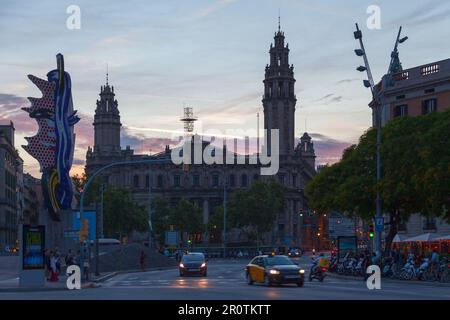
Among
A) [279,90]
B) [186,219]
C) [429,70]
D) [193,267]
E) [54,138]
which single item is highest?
[279,90]

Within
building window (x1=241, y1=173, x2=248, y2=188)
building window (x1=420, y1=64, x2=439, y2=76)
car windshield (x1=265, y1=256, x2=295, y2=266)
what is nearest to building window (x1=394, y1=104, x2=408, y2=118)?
building window (x1=420, y1=64, x2=439, y2=76)

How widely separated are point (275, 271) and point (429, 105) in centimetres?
3699

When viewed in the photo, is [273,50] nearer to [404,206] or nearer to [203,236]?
[203,236]

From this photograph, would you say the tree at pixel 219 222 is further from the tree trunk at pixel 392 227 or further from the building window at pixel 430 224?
the tree trunk at pixel 392 227

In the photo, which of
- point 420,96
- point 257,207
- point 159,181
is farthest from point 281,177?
point 420,96

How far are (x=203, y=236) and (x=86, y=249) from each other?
106118 mm

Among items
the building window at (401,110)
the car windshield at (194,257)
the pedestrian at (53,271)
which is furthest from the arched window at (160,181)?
the pedestrian at (53,271)

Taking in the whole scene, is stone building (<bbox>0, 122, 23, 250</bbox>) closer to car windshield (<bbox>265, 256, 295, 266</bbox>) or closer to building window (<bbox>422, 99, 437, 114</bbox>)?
building window (<bbox>422, 99, 437, 114</bbox>)

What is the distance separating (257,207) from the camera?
146m

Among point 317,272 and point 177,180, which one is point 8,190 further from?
point 317,272

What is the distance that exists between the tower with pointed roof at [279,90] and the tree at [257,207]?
15.8 m

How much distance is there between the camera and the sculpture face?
60.2 metres

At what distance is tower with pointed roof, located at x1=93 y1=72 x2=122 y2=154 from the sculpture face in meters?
111
